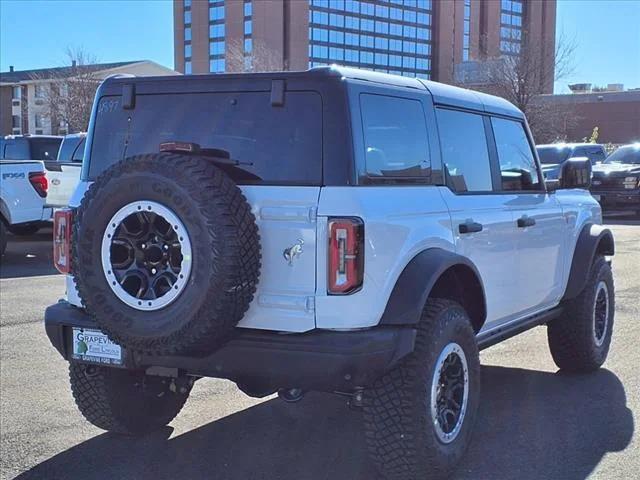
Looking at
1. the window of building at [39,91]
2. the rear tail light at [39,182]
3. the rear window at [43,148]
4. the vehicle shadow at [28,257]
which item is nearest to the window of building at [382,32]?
the window of building at [39,91]

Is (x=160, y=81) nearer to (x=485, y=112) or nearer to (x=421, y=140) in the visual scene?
(x=421, y=140)

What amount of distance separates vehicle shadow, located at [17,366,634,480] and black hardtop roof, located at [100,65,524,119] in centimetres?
197

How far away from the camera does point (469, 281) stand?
4.26 meters

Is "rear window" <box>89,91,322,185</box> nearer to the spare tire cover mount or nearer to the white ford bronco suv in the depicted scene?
the white ford bronco suv

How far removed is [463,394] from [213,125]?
6.18ft

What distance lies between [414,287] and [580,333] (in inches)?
102

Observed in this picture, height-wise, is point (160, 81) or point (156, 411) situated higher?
point (160, 81)

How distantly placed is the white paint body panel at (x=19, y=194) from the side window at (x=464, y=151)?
28.6 ft

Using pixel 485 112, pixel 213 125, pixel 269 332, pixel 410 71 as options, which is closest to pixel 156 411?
pixel 269 332

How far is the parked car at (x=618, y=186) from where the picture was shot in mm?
19031

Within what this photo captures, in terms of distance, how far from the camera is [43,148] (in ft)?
51.4

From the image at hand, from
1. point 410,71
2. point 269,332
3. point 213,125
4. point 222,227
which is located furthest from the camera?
point 410,71

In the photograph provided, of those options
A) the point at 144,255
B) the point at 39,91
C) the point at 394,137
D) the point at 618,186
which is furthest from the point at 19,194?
the point at 39,91

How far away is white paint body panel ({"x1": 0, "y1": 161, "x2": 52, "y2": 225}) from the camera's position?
11586 millimetres
